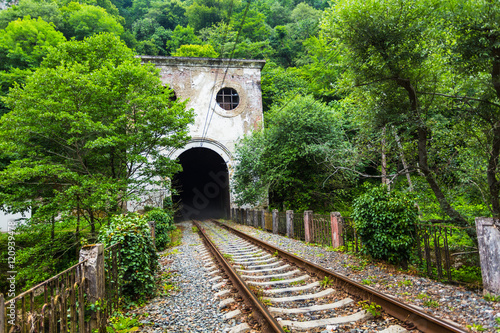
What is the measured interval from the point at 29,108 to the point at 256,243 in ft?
28.1

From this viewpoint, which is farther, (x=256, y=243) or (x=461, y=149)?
(x=256, y=243)

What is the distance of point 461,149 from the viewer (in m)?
6.71

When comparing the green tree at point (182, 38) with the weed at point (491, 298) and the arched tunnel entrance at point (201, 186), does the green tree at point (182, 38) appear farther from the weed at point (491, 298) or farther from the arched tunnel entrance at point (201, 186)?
the weed at point (491, 298)

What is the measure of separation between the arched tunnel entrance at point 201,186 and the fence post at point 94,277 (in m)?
22.2

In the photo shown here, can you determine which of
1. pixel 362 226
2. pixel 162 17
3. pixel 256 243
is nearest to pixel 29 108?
pixel 256 243

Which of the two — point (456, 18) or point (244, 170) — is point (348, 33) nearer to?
point (456, 18)

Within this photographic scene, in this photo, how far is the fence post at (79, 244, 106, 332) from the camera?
12.9ft

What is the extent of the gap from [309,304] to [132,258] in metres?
3.25

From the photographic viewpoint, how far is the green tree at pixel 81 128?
8875mm

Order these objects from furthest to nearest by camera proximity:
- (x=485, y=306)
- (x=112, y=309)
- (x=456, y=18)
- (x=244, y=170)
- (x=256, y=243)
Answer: (x=244, y=170), (x=256, y=243), (x=456, y=18), (x=112, y=309), (x=485, y=306)

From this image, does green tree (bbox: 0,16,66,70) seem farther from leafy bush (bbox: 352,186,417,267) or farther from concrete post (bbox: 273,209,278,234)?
leafy bush (bbox: 352,186,417,267)

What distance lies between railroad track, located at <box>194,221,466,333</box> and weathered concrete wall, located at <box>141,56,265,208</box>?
16557 millimetres

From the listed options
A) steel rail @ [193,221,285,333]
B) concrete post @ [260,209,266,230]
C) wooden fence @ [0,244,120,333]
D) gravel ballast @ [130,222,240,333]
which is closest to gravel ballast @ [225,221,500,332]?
steel rail @ [193,221,285,333]

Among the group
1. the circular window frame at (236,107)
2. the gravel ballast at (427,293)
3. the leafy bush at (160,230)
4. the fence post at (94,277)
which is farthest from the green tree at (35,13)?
the gravel ballast at (427,293)
